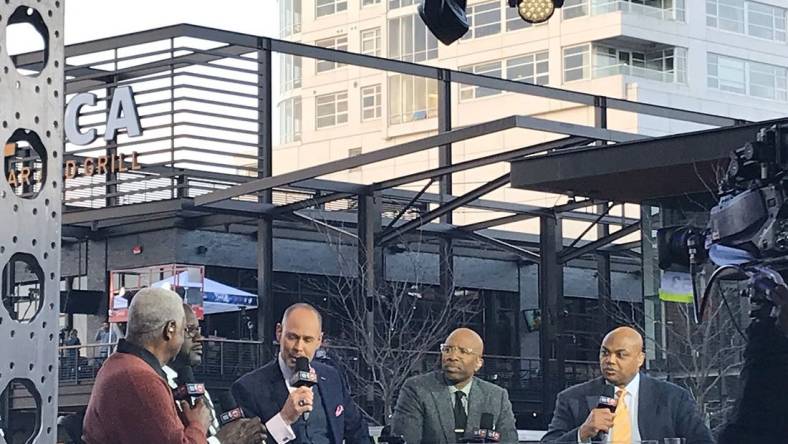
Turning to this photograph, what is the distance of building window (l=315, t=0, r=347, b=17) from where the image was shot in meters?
106

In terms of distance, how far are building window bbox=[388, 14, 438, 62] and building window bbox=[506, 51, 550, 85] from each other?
224 inches

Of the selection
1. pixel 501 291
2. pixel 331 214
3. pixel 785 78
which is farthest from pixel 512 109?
pixel 331 214

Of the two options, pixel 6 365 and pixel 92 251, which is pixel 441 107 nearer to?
pixel 92 251

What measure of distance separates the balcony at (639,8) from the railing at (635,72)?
2769 mm

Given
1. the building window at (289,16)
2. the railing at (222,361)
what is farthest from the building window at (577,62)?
the railing at (222,361)

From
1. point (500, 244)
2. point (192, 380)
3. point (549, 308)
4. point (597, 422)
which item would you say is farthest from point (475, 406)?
point (500, 244)

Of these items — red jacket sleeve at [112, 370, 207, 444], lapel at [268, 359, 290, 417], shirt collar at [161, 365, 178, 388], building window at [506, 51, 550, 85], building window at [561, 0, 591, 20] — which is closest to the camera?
red jacket sleeve at [112, 370, 207, 444]

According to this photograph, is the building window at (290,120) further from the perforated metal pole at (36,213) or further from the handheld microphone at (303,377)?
the perforated metal pole at (36,213)

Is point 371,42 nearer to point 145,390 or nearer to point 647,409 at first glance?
point 647,409

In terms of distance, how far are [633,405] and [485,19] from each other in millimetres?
86211

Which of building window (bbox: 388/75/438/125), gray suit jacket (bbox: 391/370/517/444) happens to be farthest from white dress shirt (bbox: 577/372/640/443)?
building window (bbox: 388/75/438/125)

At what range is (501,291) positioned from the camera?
50.8 m

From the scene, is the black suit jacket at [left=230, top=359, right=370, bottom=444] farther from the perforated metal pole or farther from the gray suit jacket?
the perforated metal pole

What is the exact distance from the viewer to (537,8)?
421 inches
